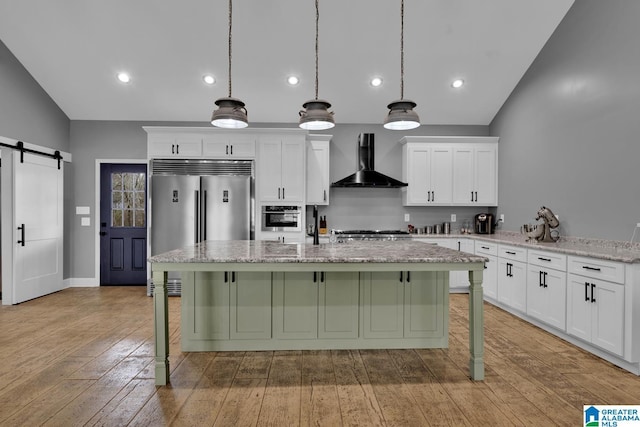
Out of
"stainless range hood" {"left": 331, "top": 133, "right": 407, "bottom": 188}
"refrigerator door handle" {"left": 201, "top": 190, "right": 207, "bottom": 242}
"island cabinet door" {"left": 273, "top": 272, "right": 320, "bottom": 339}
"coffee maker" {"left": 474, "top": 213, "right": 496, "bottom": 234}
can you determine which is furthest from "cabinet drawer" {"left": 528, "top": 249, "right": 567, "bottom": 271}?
"refrigerator door handle" {"left": 201, "top": 190, "right": 207, "bottom": 242}

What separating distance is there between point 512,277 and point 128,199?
5574mm

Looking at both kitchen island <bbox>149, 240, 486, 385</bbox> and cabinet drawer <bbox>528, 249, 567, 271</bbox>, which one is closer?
kitchen island <bbox>149, 240, 486, 385</bbox>

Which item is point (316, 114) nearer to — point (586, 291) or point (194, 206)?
point (586, 291)

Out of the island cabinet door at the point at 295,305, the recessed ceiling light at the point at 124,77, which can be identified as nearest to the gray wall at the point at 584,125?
the island cabinet door at the point at 295,305

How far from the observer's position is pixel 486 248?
4840mm

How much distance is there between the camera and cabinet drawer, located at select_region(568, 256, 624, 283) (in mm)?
2781

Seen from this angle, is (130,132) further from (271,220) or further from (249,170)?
(271,220)

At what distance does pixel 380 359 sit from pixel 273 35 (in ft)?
12.5

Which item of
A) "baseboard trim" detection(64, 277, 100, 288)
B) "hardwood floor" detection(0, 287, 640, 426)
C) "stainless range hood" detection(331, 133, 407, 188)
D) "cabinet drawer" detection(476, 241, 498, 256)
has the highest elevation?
"stainless range hood" detection(331, 133, 407, 188)

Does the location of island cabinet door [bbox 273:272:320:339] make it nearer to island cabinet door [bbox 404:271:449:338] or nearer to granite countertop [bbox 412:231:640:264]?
island cabinet door [bbox 404:271:449:338]

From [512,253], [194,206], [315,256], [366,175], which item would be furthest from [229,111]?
[512,253]

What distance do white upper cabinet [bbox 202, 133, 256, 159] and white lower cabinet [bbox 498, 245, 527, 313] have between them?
11.6 ft

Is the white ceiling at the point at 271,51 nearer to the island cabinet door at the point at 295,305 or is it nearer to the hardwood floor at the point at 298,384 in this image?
the island cabinet door at the point at 295,305

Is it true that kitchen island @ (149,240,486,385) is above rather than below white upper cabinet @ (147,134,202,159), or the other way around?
below
